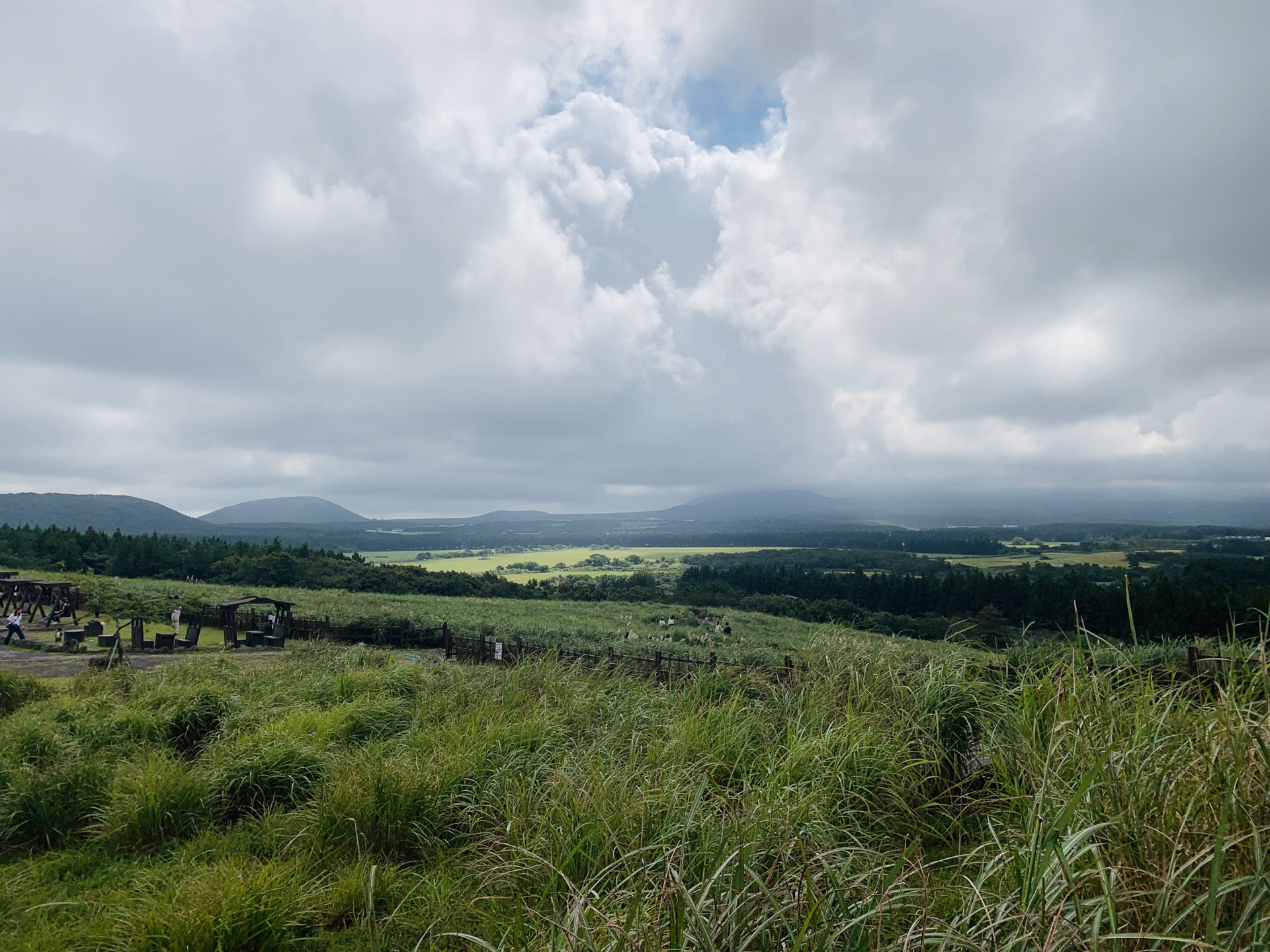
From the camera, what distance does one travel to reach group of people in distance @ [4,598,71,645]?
1803 cm

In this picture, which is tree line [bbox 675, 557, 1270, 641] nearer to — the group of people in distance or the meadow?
the meadow

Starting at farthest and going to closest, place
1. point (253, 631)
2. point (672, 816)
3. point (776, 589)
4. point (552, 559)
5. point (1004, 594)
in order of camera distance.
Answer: point (552, 559) → point (776, 589) → point (1004, 594) → point (253, 631) → point (672, 816)

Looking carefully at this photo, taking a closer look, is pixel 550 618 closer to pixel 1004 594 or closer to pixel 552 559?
pixel 1004 594

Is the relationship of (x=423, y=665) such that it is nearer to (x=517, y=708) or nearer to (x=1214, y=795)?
(x=517, y=708)

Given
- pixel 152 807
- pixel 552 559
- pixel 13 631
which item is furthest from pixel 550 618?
pixel 552 559

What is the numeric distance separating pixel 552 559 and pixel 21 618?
370ft

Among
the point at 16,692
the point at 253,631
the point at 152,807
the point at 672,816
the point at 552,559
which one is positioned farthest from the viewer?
the point at 552,559

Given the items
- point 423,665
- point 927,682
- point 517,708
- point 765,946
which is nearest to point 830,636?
point 927,682

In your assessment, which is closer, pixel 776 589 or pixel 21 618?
pixel 21 618

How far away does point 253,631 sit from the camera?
20.1m

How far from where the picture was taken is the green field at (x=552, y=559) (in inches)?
3824

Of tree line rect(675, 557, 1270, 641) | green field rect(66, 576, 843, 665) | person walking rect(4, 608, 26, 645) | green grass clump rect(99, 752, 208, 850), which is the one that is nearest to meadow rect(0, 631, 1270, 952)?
green grass clump rect(99, 752, 208, 850)

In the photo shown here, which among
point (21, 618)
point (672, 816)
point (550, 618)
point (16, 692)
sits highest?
point (672, 816)

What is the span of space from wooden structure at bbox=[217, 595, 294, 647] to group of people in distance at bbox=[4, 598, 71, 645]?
4899 mm
